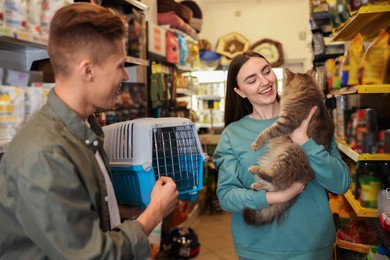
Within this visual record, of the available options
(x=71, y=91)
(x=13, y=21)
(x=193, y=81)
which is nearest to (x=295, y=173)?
(x=71, y=91)

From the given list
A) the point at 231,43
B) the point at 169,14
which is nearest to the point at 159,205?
the point at 169,14

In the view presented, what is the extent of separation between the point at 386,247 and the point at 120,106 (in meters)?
2.00

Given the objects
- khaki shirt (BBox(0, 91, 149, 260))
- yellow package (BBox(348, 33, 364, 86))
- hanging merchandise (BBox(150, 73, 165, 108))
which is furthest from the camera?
hanging merchandise (BBox(150, 73, 165, 108))

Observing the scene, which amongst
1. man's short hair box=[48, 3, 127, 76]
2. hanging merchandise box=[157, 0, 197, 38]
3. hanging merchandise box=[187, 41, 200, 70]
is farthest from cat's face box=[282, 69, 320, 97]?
hanging merchandise box=[187, 41, 200, 70]

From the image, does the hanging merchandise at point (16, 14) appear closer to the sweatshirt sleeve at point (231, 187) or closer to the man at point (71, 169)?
the man at point (71, 169)

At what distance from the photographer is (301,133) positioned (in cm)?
141

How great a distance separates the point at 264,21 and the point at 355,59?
15.8 ft

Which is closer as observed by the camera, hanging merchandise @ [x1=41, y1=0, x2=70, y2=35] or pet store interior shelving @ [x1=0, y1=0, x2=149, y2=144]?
pet store interior shelving @ [x1=0, y1=0, x2=149, y2=144]

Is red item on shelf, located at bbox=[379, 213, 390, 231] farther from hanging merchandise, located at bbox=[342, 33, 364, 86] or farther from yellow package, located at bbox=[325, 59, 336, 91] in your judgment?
yellow package, located at bbox=[325, 59, 336, 91]

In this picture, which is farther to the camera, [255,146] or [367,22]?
[367,22]

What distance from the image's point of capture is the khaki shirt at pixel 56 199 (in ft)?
2.88

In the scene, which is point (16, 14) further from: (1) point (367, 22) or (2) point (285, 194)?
(1) point (367, 22)

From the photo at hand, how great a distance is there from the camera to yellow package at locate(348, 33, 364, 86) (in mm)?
2412

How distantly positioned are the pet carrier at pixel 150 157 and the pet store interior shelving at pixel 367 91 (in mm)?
1202
